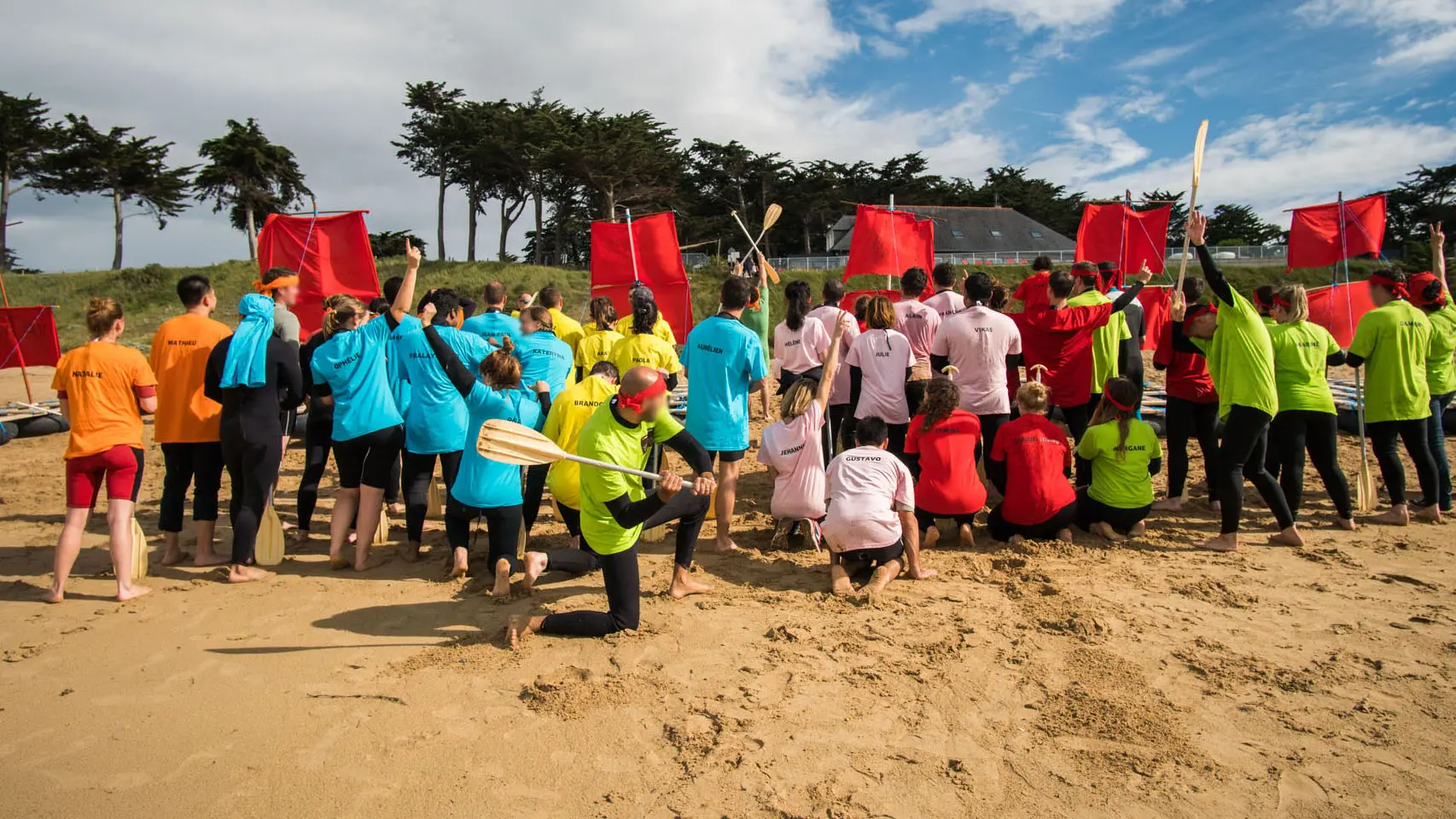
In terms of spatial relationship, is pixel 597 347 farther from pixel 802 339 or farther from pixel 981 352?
pixel 981 352

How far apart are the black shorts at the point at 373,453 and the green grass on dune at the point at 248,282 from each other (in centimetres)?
2757

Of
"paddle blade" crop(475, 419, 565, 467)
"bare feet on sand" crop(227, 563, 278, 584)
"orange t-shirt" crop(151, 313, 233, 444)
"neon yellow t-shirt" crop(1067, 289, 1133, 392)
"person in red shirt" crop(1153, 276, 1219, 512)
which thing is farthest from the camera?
"neon yellow t-shirt" crop(1067, 289, 1133, 392)

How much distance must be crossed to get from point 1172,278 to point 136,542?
120 ft

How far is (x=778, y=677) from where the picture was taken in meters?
3.80

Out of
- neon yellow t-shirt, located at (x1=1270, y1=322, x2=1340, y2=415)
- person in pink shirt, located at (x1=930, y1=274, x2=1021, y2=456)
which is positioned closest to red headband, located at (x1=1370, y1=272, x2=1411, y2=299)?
neon yellow t-shirt, located at (x1=1270, y1=322, x2=1340, y2=415)

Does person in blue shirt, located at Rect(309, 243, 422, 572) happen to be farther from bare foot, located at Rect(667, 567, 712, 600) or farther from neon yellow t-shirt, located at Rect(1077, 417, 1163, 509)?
neon yellow t-shirt, located at Rect(1077, 417, 1163, 509)

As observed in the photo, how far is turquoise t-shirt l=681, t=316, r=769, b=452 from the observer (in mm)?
5617

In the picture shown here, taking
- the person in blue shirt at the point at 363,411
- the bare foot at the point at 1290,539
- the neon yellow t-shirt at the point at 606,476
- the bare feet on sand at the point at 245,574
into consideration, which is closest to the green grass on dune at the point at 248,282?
the bare foot at the point at 1290,539

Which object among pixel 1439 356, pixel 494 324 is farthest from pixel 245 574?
pixel 1439 356

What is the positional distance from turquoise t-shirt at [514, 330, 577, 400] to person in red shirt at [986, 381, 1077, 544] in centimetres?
338

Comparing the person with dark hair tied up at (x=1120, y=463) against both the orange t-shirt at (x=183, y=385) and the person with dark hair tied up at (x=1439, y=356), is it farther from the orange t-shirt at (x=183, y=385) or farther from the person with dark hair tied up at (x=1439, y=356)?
the orange t-shirt at (x=183, y=385)

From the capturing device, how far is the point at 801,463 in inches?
220

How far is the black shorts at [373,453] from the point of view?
212 inches

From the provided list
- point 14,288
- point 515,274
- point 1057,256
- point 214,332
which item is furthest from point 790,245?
point 214,332
